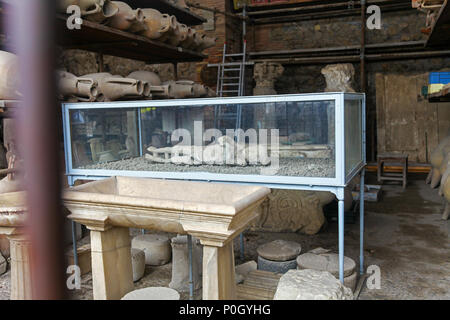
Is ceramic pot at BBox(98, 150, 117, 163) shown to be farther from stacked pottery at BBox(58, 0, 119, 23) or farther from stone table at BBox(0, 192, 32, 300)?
stacked pottery at BBox(58, 0, 119, 23)

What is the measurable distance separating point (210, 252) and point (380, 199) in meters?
5.28

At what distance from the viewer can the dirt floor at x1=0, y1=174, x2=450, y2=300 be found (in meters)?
3.80

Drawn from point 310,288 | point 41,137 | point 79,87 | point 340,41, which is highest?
point 340,41

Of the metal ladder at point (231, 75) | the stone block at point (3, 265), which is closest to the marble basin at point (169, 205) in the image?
the stone block at point (3, 265)

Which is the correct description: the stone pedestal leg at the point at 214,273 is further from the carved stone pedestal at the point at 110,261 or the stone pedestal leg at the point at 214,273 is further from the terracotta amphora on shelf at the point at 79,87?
the terracotta amphora on shelf at the point at 79,87

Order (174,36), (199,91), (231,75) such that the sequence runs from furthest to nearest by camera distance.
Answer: (231,75)
(199,91)
(174,36)

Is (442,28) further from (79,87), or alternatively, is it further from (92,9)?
(79,87)

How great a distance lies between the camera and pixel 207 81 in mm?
9453

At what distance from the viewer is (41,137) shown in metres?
0.74

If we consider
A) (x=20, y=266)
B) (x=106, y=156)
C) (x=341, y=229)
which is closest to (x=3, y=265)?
(x=20, y=266)

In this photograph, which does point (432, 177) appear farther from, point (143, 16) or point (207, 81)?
point (143, 16)

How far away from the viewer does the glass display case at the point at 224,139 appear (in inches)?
135

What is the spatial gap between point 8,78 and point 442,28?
5964 mm

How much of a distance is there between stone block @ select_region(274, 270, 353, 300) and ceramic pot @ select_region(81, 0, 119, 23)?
136 inches
